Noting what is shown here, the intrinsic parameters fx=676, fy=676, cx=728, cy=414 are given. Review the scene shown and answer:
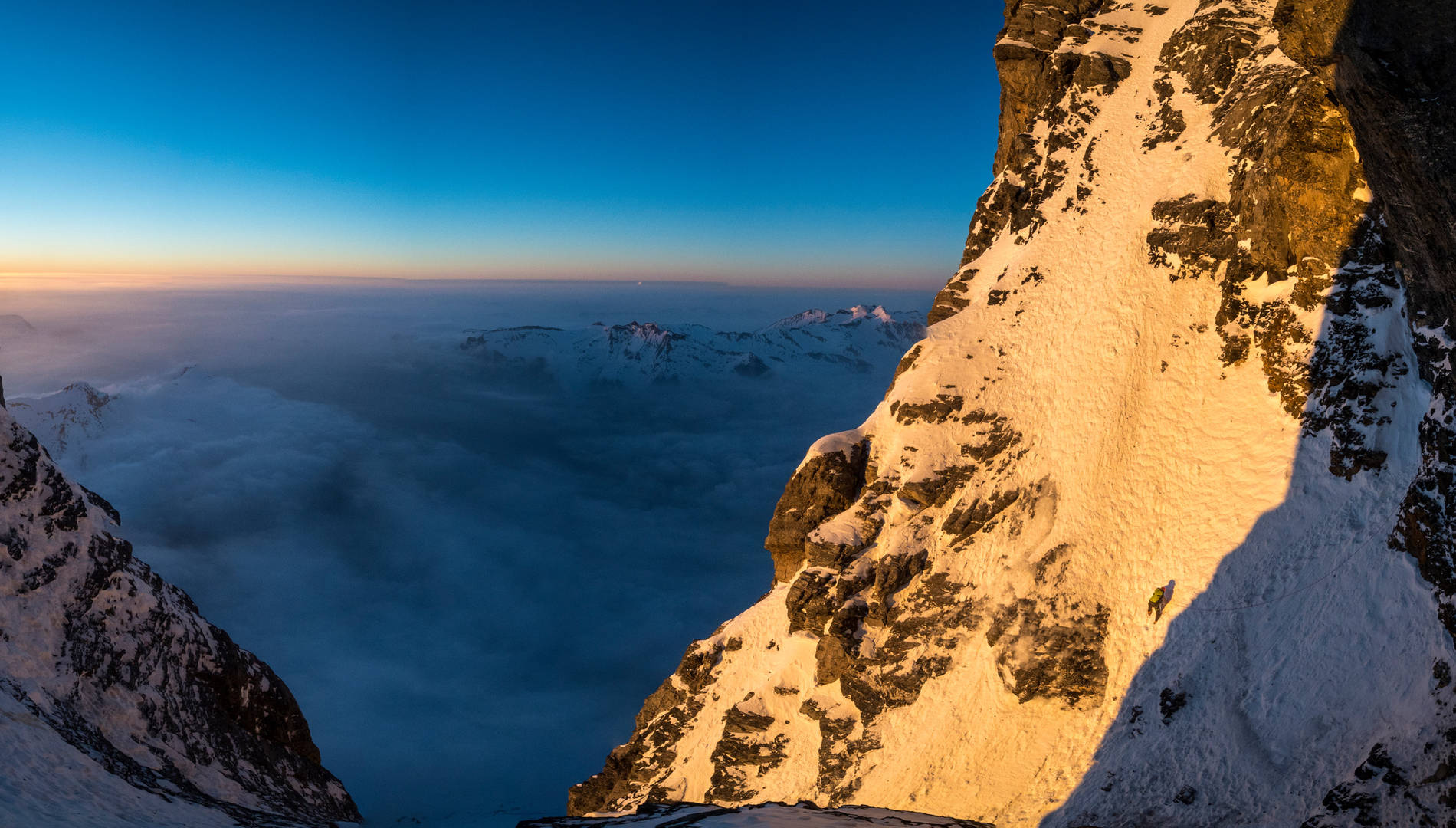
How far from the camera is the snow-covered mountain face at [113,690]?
3022cm

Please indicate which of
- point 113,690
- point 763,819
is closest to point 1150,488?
point 763,819

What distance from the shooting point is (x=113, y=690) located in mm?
39250

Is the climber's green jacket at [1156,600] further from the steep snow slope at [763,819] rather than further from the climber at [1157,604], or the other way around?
the steep snow slope at [763,819]

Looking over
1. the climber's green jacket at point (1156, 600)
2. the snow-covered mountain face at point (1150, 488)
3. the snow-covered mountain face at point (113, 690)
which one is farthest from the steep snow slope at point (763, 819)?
the snow-covered mountain face at point (113, 690)

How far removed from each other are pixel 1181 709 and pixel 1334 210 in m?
24.7

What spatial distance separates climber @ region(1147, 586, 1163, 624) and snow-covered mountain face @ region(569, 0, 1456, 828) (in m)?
0.13

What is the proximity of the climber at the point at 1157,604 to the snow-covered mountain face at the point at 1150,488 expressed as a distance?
5.1 inches

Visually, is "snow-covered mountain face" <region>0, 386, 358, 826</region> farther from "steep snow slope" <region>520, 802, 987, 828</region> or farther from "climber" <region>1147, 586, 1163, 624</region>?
"climber" <region>1147, 586, 1163, 624</region>

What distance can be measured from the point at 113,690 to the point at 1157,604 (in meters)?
56.6

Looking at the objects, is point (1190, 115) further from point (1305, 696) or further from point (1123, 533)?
point (1305, 696)

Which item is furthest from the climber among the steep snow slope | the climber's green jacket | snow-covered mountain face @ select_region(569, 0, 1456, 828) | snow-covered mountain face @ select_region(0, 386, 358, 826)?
snow-covered mountain face @ select_region(0, 386, 358, 826)

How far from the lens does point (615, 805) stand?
51.5 metres

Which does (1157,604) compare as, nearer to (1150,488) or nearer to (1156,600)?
(1156,600)

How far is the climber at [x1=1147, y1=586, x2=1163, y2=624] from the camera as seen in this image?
31009 millimetres
